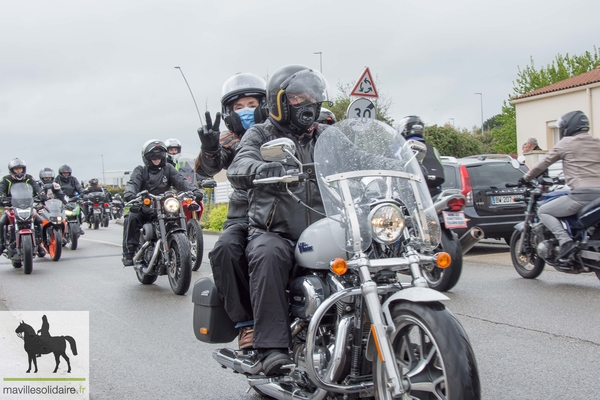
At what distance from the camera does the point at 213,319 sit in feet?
13.1

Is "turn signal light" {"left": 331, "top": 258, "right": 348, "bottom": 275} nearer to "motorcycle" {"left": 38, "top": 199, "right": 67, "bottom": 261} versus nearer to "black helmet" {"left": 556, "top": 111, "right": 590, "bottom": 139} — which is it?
"black helmet" {"left": 556, "top": 111, "right": 590, "bottom": 139}

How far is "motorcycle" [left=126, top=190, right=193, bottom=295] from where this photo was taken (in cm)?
829

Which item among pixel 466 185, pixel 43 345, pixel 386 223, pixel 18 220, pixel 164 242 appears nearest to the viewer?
pixel 386 223

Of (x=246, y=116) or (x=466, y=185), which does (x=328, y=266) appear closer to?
(x=246, y=116)

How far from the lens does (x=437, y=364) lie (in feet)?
9.52

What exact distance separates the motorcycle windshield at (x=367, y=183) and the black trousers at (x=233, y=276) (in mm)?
742

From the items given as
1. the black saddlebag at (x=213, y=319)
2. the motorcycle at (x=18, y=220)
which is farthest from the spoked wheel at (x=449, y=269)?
the motorcycle at (x=18, y=220)

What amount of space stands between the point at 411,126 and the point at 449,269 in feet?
5.53

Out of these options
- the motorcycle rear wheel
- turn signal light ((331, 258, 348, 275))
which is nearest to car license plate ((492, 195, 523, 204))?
the motorcycle rear wheel

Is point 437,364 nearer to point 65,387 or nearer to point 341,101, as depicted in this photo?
point 65,387

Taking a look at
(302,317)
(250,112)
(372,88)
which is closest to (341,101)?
(372,88)

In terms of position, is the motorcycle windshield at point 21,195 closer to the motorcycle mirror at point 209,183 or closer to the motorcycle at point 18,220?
the motorcycle at point 18,220

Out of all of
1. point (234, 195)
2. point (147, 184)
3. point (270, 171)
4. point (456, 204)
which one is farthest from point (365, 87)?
point (270, 171)

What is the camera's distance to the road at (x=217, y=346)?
14.3 feet
